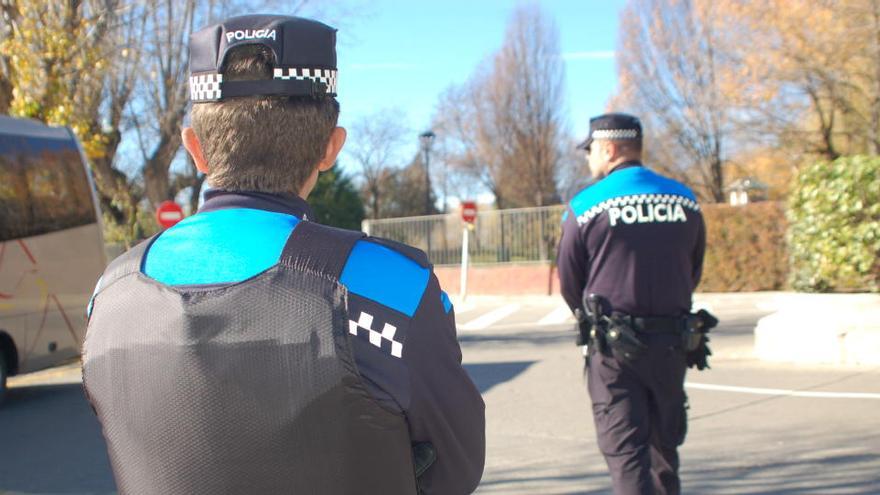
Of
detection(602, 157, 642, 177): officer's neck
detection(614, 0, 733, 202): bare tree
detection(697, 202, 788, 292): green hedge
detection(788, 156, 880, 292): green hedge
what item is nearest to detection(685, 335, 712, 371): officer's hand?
detection(602, 157, 642, 177): officer's neck

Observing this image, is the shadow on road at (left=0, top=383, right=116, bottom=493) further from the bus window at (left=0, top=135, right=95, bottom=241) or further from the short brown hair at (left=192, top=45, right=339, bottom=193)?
the short brown hair at (left=192, top=45, right=339, bottom=193)

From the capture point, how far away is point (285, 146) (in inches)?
61.6

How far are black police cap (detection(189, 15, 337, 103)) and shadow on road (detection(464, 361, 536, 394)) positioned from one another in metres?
7.13

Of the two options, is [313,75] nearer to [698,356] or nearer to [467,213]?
[698,356]

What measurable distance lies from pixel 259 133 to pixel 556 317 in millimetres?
15730

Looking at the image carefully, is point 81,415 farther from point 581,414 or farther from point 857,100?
point 857,100

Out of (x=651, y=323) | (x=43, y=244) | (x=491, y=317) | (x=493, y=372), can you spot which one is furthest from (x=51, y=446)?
Answer: (x=491, y=317)

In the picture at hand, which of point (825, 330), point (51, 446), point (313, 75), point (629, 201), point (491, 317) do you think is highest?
point (313, 75)

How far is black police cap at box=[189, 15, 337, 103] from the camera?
1.56 metres

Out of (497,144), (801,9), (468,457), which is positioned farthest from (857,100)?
(468,457)

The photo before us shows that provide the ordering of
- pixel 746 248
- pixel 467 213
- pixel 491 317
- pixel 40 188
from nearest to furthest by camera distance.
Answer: pixel 40 188 < pixel 491 317 < pixel 746 248 < pixel 467 213

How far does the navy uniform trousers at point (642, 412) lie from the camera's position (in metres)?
3.88

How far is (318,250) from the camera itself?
1437 millimetres

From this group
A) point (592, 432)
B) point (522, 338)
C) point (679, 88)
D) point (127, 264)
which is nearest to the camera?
point (127, 264)
